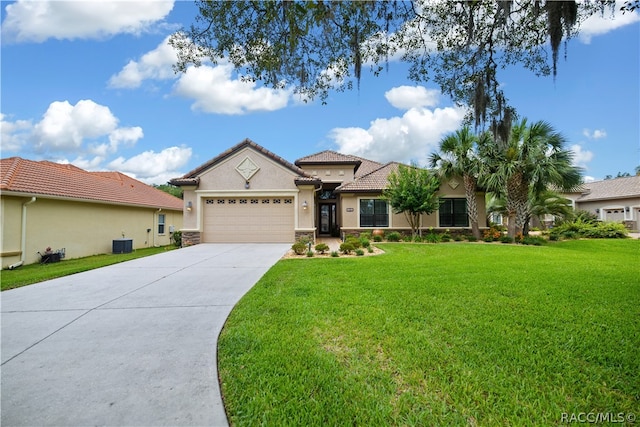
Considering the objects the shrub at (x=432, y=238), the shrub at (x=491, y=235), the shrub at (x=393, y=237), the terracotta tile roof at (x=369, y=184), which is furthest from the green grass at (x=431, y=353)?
the terracotta tile roof at (x=369, y=184)

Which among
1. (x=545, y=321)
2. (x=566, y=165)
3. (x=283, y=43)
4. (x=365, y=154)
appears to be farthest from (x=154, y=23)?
(x=365, y=154)

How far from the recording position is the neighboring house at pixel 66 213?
10086 mm

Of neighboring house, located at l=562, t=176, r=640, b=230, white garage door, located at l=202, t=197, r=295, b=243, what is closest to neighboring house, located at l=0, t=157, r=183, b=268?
white garage door, located at l=202, t=197, r=295, b=243

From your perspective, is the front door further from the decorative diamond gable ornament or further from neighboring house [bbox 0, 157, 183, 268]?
neighboring house [bbox 0, 157, 183, 268]

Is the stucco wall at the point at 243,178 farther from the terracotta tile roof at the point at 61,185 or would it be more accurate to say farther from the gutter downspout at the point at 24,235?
the gutter downspout at the point at 24,235

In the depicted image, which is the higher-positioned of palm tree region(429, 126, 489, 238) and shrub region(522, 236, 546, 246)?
palm tree region(429, 126, 489, 238)

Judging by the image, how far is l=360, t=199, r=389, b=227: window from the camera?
17156 millimetres

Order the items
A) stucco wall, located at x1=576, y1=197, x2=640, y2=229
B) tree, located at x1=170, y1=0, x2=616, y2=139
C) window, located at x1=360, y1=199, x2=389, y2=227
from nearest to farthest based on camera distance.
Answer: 1. tree, located at x1=170, y1=0, x2=616, y2=139
2. window, located at x1=360, y1=199, x2=389, y2=227
3. stucco wall, located at x1=576, y1=197, x2=640, y2=229

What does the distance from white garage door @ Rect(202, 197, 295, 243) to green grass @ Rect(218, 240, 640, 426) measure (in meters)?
8.68

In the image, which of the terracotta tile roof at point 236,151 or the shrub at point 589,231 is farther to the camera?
the shrub at point 589,231

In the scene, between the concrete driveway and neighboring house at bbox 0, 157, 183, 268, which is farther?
neighboring house at bbox 0, 157, 183, 268

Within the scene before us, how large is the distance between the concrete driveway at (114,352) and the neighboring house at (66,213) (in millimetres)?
5838

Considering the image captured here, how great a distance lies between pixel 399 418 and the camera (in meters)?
2.29

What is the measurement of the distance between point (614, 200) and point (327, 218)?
23.4m
